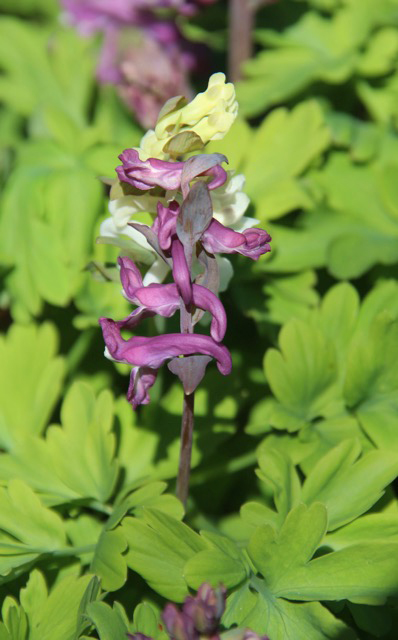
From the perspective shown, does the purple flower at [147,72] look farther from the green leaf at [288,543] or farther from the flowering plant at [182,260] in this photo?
the green leaf at [288,543]

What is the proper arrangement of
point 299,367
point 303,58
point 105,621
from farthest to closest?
point 303,58 → point 299,367 → point 105,621

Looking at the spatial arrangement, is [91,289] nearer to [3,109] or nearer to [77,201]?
[77,201]

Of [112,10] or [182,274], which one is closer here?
[182,274]

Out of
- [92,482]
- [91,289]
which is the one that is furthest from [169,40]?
[92,482]

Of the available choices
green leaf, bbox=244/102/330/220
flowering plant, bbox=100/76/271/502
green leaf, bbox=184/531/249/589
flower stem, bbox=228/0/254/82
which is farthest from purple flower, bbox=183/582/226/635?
flower stem, bbox=228/0/254/82

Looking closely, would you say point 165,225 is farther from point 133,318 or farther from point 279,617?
point 279,617

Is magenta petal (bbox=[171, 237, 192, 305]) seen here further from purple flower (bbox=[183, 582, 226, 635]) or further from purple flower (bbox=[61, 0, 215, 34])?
purple flower (bbox=[61, 0, 215, 34])

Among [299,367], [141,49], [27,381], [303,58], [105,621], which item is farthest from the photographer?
[141,49]

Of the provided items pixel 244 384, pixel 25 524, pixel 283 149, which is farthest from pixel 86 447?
pixel 283 149
